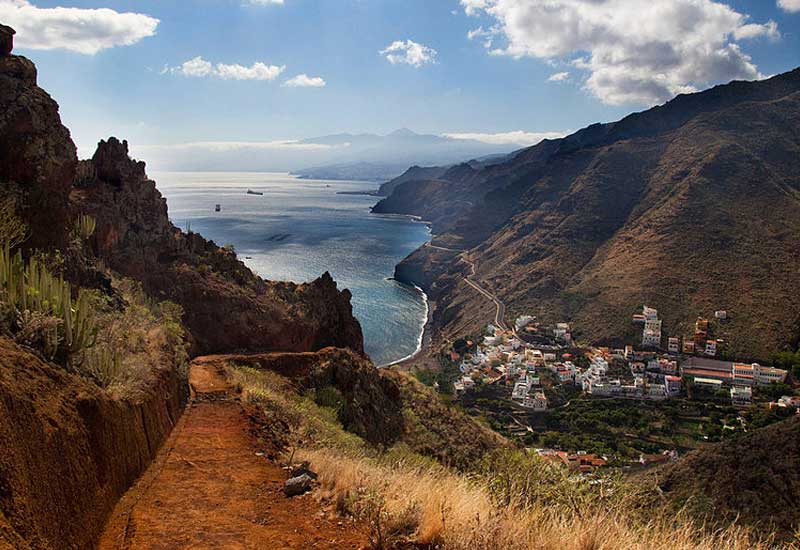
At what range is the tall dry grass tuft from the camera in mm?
3686

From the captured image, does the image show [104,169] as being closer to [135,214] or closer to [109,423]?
[135,214]

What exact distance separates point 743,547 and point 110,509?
4.93 m

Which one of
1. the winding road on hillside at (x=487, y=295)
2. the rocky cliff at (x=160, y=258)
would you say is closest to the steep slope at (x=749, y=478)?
the rocky cliff at (x=160, y=258)

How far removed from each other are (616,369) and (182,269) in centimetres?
3965

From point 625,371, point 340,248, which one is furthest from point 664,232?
point 340,248

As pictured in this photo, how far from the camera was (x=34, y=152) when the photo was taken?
953cm

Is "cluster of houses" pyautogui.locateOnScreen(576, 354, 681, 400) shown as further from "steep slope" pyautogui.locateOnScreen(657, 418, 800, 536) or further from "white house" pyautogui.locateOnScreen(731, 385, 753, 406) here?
"steep slope" pyautogui.locateOnScreen(657, 418, 800, 536)

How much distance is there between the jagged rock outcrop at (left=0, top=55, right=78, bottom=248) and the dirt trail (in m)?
4.43

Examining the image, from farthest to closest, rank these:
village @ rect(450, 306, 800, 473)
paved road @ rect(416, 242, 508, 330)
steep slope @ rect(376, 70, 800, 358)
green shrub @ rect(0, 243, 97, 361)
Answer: paved road @ rect(416, 242, 508, 330), steep slope @ rect(376, 70, 800, 358), village @ rect(450, 306, 800, 473), green shrub @ rect(0, 243, 97, 361)

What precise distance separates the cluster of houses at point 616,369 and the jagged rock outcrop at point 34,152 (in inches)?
1471

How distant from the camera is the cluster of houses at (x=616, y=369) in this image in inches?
1668

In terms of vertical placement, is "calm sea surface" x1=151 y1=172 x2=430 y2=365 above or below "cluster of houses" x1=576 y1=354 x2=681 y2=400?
above

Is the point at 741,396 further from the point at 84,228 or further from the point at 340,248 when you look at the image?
the point at 340,248

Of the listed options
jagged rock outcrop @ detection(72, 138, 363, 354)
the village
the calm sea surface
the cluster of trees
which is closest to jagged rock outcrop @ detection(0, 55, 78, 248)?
jagged rock outcrop @ detection(72, 138, 363, 354)
